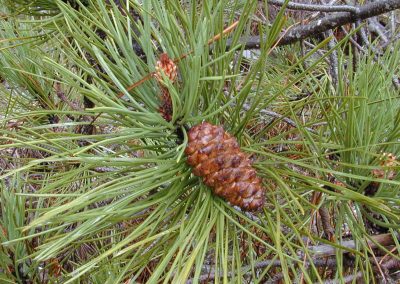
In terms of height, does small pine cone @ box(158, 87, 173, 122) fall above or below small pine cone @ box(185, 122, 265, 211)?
above

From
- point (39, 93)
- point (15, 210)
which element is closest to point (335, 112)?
point (15, 210)

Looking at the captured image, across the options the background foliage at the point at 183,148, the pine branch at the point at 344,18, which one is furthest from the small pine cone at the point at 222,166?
the pine branch at the point at 344,18

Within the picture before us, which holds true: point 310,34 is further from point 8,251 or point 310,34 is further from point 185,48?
point 8,251

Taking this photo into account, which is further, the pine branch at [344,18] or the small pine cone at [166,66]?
the pine branch at [344,18]

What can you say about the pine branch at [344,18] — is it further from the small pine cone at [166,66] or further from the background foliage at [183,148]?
the small pine cone at [166,66]

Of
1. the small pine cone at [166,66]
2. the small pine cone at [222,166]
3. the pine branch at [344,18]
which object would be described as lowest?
the small pine cone at [222,166]

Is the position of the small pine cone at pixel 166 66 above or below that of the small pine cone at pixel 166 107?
above

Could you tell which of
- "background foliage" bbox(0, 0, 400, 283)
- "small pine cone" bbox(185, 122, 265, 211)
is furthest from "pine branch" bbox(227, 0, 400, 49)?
"small pine cone" bbox(185, 122, 265, 211)

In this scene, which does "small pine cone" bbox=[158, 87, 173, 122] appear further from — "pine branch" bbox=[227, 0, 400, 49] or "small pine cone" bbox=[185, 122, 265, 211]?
"pine branch" bbox=[227, 0, 400, 49]
